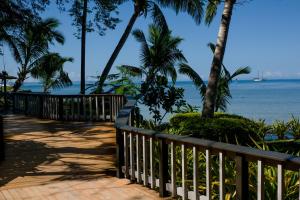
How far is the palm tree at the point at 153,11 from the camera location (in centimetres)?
1999

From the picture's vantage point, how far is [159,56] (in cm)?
2147

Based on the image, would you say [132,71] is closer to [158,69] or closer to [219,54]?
[158,69]

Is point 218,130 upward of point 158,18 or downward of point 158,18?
downward

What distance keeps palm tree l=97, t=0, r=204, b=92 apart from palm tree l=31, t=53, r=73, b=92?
7.68 meters

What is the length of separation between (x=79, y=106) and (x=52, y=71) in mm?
13666

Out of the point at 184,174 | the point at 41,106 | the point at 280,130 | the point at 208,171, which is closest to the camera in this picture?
the point at 208,171

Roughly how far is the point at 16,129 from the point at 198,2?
34.2 feet

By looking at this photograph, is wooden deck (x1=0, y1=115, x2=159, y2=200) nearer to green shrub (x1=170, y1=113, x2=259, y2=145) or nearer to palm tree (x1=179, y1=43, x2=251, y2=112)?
green shrub (x1=170, y1=113, x2=259, y2=145)

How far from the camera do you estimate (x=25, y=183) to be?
6555 mm

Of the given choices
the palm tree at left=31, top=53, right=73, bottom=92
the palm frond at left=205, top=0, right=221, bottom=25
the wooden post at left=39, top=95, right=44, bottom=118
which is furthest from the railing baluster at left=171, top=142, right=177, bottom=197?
the palm tree at left=31, top=53, right=73, bottom=92

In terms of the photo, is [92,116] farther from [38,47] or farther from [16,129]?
[38,47]

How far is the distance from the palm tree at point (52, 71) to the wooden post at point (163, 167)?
23.1 m

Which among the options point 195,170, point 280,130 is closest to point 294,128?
point 280,130

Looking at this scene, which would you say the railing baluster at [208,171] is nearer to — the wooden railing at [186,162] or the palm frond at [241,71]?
the wooden railing at [186,162]
